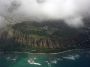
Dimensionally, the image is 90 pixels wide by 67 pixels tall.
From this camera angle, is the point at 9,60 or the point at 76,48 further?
the point at 76,48

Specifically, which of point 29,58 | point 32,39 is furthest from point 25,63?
point 32,39

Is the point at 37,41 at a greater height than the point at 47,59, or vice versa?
the point at 37,41

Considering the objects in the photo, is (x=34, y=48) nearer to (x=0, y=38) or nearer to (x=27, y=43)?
(x=27, y=43)

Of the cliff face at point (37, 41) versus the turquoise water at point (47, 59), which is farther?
the cliff face at point (37, 41)

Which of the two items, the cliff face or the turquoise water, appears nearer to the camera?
the turquoise water

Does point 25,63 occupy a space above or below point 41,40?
below

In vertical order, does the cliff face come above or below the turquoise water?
above

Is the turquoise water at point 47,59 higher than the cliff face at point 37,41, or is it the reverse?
the cliff face at point 37,41

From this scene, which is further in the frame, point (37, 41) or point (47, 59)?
point (37, 41)
